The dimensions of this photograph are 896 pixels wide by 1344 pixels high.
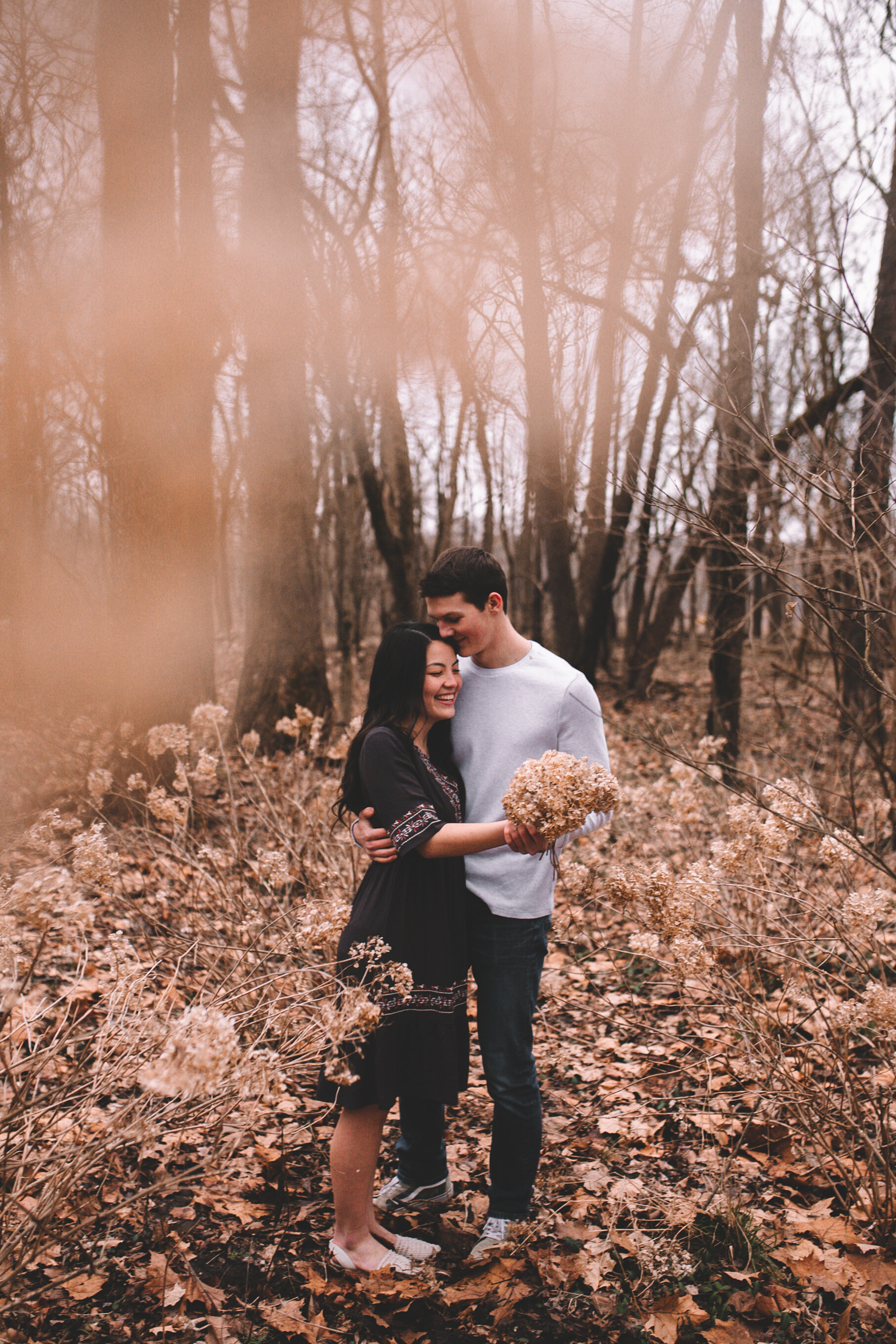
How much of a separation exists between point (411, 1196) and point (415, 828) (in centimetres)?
135

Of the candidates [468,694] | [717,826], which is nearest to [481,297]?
[717,826]

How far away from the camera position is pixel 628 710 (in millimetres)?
11141

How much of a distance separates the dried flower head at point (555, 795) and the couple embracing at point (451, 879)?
0.24 m

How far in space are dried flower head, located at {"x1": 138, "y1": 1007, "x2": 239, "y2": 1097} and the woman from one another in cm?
56

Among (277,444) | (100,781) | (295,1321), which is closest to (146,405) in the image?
(277,444)

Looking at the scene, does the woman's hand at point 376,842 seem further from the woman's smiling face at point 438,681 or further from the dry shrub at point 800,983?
the dry shrub at point 800,983

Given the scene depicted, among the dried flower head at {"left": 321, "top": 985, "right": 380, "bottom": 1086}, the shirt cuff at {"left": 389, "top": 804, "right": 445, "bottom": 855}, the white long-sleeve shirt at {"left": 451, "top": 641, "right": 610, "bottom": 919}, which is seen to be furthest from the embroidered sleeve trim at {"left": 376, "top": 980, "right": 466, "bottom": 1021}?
the shirt cuff at {"left": 389, "top": 804, "right": 445, "bottom": 855}

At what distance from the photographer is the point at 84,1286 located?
1.94 m

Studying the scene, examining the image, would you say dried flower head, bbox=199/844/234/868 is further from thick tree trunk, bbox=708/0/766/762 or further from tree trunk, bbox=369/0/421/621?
tree trunk, bbox=369/0/421/621

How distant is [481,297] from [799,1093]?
5.40 metres

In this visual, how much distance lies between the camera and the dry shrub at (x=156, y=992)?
1.44 meters

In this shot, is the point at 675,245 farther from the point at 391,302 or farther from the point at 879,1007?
the point at 879,1007

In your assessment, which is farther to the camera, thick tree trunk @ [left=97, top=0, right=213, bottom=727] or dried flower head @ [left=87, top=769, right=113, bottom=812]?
thick tree trunk @ [left=97, top=0, right=213, bottom=727]

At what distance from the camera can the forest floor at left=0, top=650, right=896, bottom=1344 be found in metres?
1.86
